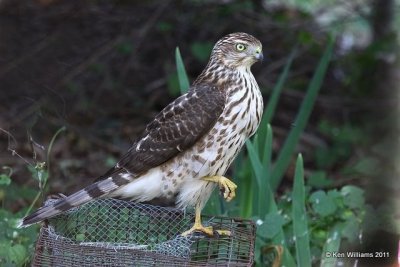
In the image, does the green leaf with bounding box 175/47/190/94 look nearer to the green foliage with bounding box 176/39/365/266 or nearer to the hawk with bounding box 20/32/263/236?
the green foliage with bounding box 176/39/365/266

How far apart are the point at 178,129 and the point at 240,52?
508mm

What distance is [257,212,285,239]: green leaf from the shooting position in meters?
4.52

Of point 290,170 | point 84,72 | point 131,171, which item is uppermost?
point 84,72

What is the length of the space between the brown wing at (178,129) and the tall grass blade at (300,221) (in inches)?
19.5

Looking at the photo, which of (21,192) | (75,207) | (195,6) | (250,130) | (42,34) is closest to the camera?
(75,207)

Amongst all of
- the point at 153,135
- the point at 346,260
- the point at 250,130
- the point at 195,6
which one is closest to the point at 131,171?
the point at 153,135

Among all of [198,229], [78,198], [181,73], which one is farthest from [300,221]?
[78,198]

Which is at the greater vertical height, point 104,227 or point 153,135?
point 153,135

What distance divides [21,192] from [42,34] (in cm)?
138

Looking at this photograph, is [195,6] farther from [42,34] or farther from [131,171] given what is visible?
[131,171]

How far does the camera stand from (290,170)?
6863mm

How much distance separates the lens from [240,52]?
4.38 metres

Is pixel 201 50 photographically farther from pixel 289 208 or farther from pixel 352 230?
pixel 352 230

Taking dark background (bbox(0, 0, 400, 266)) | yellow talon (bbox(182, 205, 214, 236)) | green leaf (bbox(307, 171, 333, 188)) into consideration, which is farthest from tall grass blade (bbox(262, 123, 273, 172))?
dark background (bbox(0, 0, 400, 266))
